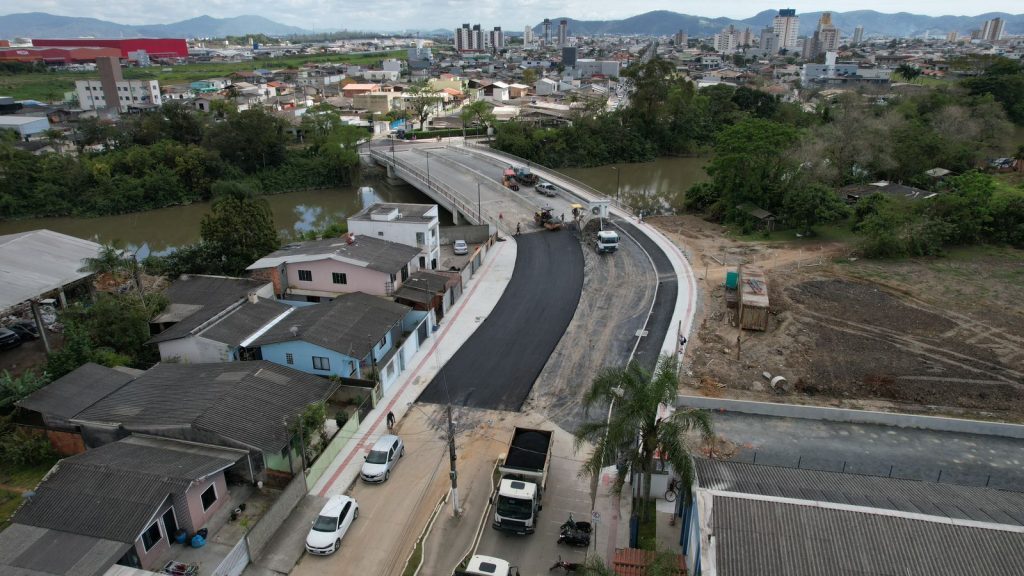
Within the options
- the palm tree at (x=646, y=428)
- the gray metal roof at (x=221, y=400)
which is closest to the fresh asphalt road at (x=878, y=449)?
the palm tree at (x=646, y=428)

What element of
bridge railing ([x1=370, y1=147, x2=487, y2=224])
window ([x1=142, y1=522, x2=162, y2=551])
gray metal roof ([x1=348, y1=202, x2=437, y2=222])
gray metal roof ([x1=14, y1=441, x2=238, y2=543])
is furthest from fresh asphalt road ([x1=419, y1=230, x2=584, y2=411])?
window ([x1=142, y1=522, x2=162, y2=551])

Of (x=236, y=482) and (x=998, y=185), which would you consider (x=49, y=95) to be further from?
(x=998, y=185)

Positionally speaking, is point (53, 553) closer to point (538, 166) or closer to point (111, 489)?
point (111, 489)

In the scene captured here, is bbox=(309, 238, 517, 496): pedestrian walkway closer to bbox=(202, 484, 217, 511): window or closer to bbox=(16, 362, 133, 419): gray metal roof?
bbox=(202, 484, 217, 511): window

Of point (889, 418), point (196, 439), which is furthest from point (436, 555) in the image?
point (889, 418)

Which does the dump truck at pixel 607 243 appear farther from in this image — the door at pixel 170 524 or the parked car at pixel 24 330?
the parked car at pixel 24 330

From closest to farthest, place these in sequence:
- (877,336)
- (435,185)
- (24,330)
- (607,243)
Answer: (877,336) < (24,330) < (607,243) < (435,185)

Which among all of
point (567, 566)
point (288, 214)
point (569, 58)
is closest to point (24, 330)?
point (567, 566)
